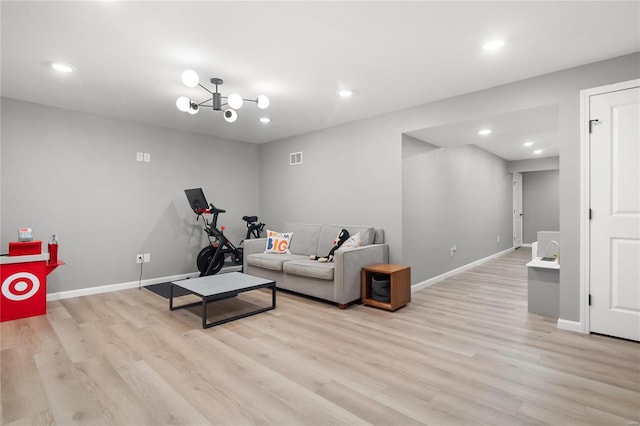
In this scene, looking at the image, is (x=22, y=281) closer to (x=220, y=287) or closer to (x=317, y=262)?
(x=220, y=287)

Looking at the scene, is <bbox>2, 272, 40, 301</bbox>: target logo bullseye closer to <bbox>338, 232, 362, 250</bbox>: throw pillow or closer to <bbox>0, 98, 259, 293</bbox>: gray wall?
<bbox>0, 98, 259, 293</bbox>: gray wall

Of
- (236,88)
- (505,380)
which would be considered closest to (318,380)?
(505,380)

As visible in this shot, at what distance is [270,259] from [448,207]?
3.08m

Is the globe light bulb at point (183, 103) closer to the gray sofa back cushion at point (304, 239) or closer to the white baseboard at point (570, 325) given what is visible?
the gray sofa back cushion at point (304, 239)

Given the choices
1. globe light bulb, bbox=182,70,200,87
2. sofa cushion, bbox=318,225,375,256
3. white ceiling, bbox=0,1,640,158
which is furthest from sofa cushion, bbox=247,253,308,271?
globe light bulb, bbox=182,70,200,87

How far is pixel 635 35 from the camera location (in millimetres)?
2471

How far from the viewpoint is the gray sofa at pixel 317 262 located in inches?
147

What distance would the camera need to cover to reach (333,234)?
469 cm

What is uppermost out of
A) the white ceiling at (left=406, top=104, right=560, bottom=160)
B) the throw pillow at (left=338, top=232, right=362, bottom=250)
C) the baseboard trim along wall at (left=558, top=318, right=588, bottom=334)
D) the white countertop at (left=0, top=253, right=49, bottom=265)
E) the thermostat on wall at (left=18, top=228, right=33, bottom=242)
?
the white ceiling at (left=406, top=104, right=560, bottom=160)

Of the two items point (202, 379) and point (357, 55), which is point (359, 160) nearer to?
point (357, 55)

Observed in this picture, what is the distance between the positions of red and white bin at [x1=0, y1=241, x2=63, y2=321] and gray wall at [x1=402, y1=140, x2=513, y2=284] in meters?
4.23

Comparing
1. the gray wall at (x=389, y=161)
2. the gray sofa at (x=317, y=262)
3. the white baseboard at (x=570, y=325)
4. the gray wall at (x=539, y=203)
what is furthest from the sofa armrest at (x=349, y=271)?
the gray wall at (x=539, y=203)

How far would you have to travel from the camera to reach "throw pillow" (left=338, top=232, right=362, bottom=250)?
415 centimetres

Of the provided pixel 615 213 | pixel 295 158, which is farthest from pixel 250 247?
pixel 615 213
